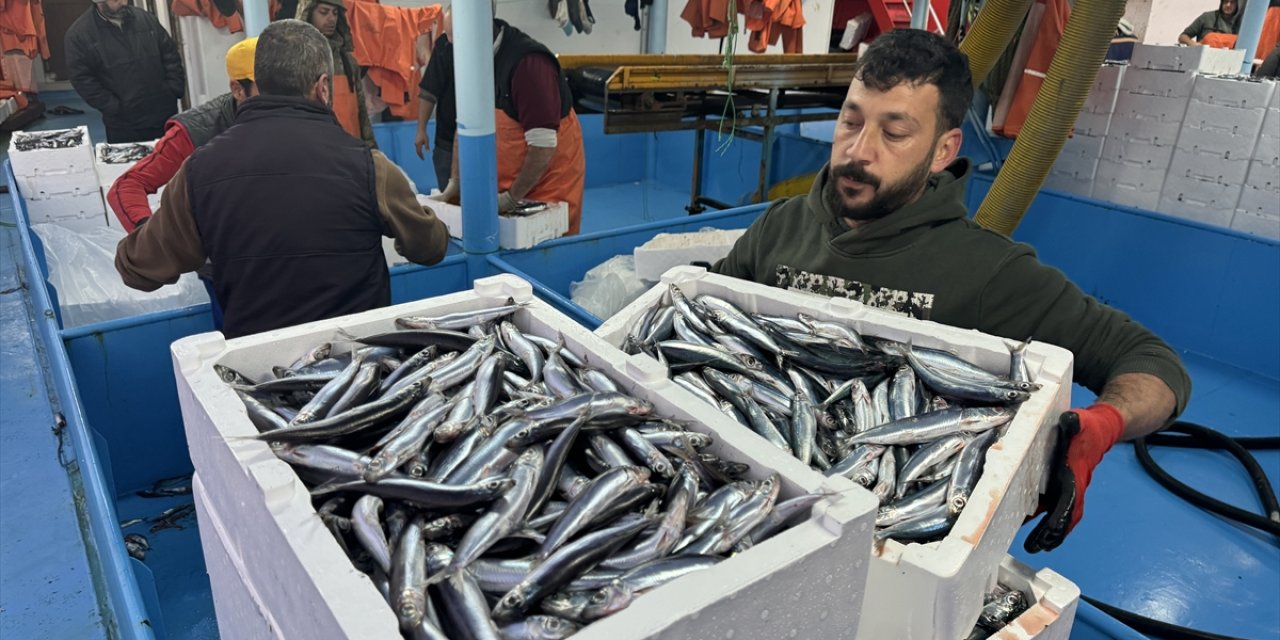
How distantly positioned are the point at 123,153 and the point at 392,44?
194 inches

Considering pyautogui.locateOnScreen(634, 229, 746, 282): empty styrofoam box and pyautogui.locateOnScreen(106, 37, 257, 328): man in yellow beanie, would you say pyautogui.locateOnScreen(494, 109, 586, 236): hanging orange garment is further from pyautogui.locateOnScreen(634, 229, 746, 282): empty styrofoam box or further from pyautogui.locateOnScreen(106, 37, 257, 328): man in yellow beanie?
pyautogui.locateOnScreen(106, 37, 257, 328): man in yellow beanie

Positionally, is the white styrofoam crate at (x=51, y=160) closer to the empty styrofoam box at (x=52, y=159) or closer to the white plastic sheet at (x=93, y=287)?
the empty styrofoam box at (x=52, y=159)

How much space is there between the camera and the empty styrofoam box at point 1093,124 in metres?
6.70

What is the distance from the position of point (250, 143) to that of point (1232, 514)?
5.01 metres

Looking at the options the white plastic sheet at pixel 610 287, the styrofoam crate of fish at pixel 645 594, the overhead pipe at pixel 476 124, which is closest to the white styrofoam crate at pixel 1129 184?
the white plastic sheet at pixel 610 287

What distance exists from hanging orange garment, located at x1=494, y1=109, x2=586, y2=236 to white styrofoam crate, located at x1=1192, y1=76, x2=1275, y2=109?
5.06m

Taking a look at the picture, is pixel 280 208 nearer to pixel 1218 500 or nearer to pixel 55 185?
pixel 55 185

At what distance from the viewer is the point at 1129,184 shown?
658cm

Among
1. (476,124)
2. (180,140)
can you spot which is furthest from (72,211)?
(476,124)

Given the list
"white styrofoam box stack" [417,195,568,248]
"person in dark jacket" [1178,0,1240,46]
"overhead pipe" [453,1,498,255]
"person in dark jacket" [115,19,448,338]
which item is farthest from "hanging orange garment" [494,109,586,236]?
"person in dark jacket" [1178,0,1240,46]

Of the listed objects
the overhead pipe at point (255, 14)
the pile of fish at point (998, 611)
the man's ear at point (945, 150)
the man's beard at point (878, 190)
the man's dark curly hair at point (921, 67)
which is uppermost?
the overhead pipe at point (255, 14)

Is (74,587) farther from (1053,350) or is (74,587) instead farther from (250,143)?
(1053,350)

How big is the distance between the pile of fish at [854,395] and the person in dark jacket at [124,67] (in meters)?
7.01

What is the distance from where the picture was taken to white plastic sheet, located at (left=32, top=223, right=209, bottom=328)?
12.7 feet
